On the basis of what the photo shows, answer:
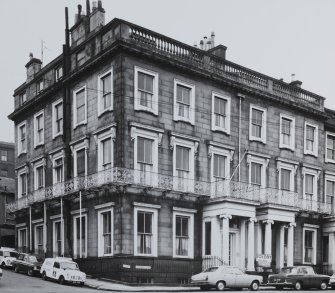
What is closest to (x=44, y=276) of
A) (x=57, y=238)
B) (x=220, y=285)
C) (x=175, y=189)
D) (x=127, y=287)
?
(x=127, y=287)

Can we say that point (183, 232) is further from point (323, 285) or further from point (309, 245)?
point (309, 245)

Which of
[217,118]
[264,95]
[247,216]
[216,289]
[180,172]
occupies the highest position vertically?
[264,95]

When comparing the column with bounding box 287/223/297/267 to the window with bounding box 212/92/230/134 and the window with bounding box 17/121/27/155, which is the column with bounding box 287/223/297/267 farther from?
the window with bounding box 17/121/27/155

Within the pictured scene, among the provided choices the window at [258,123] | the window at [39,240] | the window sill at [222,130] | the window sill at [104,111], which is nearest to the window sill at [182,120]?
the window sill at [222,130]

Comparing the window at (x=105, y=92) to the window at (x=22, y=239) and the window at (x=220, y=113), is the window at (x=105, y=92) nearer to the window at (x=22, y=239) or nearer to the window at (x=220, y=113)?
the window at (x=220, y=113)

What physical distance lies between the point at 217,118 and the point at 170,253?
28.9 ft

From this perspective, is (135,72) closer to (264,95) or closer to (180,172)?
(180,172)

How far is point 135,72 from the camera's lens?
96.7 feet

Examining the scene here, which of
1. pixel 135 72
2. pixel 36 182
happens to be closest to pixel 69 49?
pixel 135 72

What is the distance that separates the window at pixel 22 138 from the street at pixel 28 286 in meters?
11.3

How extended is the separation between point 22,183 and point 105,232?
41.5ft

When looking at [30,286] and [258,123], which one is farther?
[258,123]

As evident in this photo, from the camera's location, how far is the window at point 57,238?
3347 centimetres

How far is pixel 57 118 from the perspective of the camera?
35188 mm
